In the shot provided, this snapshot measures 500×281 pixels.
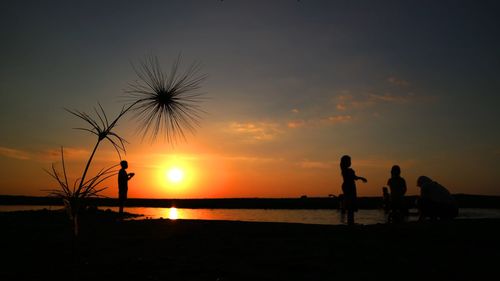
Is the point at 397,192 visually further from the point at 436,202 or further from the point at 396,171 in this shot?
the point at 436,202

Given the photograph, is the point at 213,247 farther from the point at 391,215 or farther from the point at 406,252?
the point at 391,215

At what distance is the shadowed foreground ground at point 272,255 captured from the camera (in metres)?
5.34

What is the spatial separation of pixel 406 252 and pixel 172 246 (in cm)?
429

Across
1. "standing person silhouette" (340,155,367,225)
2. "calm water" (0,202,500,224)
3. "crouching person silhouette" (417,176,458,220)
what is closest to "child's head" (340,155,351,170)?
"standing person silhouette" (340,155,367,225)

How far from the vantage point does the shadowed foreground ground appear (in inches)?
210

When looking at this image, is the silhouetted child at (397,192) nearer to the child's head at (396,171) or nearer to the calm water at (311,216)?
the child's head at (396,171)

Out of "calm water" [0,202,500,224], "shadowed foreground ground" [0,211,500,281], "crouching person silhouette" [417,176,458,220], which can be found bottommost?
"calm water" [0,202,500,224]

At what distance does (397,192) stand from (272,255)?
27.3 ft

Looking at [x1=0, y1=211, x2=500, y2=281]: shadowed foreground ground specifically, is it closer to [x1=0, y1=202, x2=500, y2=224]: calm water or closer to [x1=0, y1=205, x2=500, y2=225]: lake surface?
[x1=0, y1=205, x2=500, y2=225]: lake surface

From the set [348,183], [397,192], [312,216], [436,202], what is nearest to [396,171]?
[397,192]

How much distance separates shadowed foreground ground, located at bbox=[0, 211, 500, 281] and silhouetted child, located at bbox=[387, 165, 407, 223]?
4.26m

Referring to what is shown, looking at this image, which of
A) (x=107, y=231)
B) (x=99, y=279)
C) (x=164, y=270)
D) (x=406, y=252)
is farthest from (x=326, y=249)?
(x=107, y=231)

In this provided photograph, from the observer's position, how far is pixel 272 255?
6.47 m

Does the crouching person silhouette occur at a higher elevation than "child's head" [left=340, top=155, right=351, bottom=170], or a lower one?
lower
